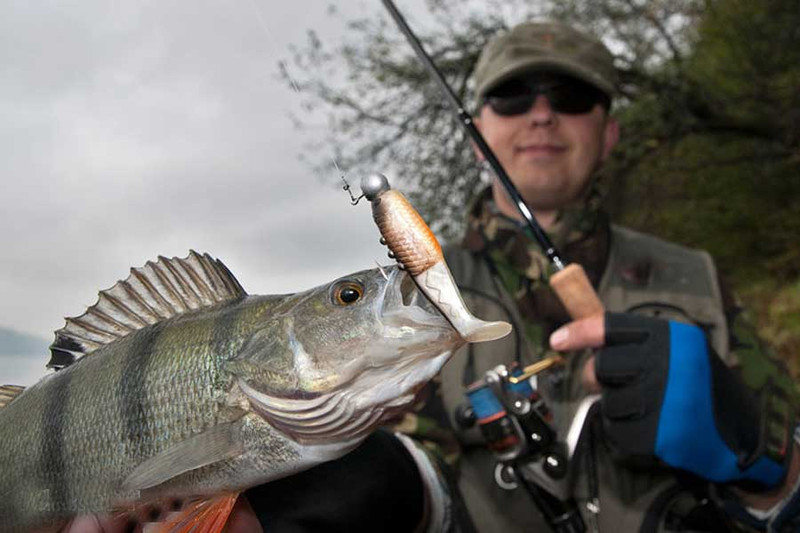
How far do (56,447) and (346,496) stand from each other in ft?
2.02

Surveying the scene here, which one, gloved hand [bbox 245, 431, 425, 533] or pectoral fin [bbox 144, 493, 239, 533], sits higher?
pectoral fin [bbox 144, 493, 239, 533]

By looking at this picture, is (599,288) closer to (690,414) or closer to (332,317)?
(690,414)

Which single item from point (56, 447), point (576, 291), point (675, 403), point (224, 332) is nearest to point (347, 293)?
point (224, 332)


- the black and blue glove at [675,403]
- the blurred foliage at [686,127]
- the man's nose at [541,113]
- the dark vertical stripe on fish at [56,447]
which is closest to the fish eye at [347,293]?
the dark vertical stripe on fish at [56,447]

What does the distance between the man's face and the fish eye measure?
6.62 feet

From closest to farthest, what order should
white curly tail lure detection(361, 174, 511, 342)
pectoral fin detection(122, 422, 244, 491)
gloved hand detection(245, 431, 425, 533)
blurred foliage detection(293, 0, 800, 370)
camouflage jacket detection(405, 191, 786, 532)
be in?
white curly tail lure detection(361, 174, 511, 342) → pectoral fin detection(122, 422, 244, 491) → gloved hand detection(245, 431, 425, 533) → camouflage jacket detection(405, 191, 786, 532) → blurred foliage detection(293, 0, 800, 370)

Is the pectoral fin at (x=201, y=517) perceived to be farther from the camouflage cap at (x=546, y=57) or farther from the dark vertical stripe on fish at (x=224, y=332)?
the camouflage cap at (x=546, y=57)

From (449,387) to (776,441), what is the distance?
3.67 feet

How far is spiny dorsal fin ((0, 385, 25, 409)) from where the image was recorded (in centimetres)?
141

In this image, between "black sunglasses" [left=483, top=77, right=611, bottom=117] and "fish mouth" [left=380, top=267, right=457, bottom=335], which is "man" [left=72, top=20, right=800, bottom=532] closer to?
"black sunglasses" [left=483, top=77, right=611, bottom=117]

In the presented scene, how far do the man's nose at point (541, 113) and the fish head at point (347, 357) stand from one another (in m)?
2.12

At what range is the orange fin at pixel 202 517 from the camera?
1214 mm

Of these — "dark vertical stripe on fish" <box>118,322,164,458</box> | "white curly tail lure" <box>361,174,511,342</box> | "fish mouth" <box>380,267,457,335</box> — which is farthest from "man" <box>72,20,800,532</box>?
"white curly tail lure" <box>361,174,511,342</box>

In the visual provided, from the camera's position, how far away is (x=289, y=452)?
1.19 meters
